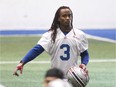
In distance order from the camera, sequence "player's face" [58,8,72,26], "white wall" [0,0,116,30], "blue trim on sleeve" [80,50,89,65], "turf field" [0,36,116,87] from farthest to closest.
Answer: "white wall" [0,0,116,30] < "turf field" [0,36,116,87] < "blue trim on sleeve" [80,50,89,65] < "player's face" [58,8,72,26]

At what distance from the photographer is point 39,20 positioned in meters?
14.5

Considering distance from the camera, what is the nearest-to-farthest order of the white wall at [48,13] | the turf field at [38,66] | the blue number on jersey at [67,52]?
1. the blue number on jersey at [67,52]
2. the turf field at [38,66]
3. the white wall at [48,13]

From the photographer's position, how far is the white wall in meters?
14.2

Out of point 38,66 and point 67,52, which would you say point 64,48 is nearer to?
point 67,52

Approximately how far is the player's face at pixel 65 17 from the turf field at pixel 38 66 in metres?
2.66

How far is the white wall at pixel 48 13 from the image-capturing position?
14.2 m

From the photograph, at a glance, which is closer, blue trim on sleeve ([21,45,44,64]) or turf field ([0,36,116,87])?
blue trim on sleeve ([21,45,44,64])

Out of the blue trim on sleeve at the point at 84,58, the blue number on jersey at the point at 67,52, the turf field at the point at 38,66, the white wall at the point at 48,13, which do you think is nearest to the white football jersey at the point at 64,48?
the blue number on jersey at the point at 67,52

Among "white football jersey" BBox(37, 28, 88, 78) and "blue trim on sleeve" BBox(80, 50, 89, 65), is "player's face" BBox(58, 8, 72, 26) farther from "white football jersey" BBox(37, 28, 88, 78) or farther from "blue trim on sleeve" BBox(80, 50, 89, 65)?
"blue trim on sleeve" BBox(80, 50, 89, 65)

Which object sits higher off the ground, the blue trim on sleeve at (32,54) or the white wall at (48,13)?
the blue trim on sleeve at (32,54)

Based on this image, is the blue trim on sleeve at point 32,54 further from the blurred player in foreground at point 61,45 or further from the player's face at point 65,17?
the player's face at point 65,17

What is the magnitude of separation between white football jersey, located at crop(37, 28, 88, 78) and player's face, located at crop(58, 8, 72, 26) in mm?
160

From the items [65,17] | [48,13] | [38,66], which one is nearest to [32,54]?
[65,17]

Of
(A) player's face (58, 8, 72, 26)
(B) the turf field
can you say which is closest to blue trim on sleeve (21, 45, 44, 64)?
(A) player's face (58, 8, 72, 26)
